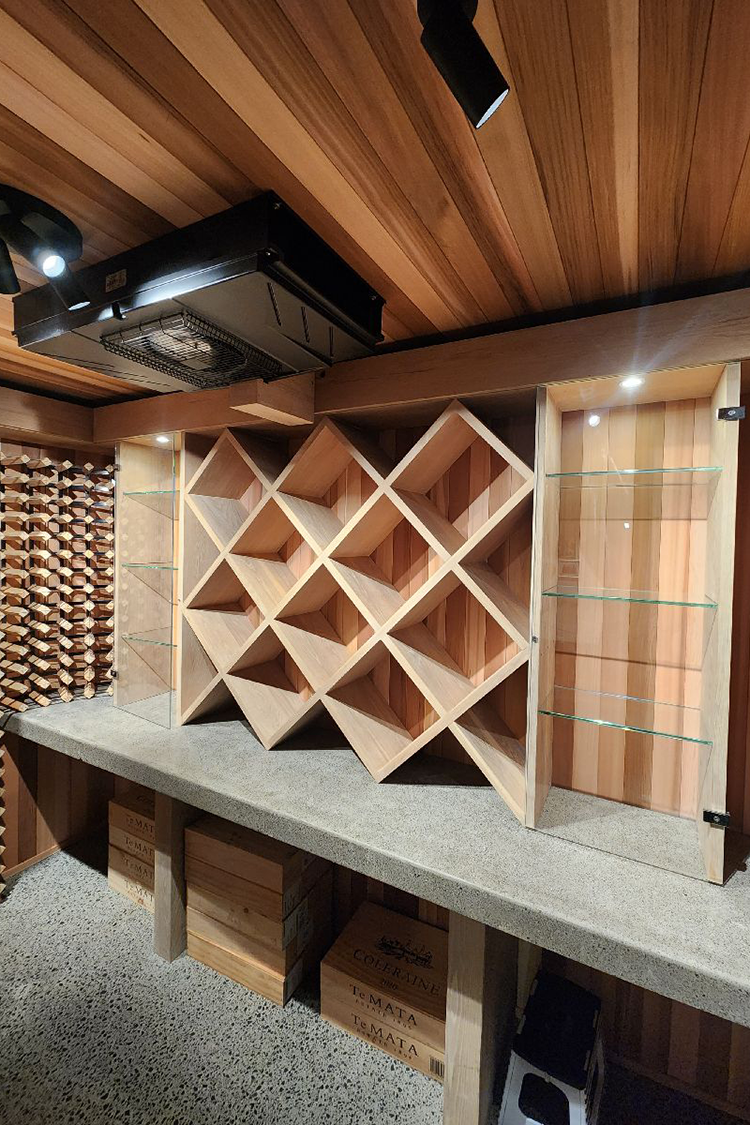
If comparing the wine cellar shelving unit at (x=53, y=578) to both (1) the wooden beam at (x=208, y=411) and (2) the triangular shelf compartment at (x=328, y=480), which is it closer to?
(1) the wooden beam at (x=208, y=411)

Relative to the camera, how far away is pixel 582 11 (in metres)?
0.53

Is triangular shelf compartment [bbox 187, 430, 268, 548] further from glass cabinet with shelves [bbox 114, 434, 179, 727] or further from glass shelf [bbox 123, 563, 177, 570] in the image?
glass shelf [bbox 123, 563, 177, 570]

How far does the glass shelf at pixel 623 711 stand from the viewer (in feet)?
4.12

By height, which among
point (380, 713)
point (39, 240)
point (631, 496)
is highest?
point (39, 240)

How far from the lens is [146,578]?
1.91 m

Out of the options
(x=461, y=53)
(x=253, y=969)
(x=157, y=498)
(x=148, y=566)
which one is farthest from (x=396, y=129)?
(x=253, y=969)

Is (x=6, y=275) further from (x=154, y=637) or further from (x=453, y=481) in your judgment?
(x=154, y=637)

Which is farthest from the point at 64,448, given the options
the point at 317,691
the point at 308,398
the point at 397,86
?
the point at 397,86

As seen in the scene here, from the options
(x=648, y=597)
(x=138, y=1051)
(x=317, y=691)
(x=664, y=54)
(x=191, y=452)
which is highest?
(x=664, y=54)

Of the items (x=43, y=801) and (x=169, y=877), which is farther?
(x=43, y=801)

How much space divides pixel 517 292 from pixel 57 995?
→ 237 centimetres

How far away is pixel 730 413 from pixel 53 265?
1.25 meters

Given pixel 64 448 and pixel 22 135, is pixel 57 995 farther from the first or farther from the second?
pixel 22 135

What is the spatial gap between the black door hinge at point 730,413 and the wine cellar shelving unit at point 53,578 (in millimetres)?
2032
